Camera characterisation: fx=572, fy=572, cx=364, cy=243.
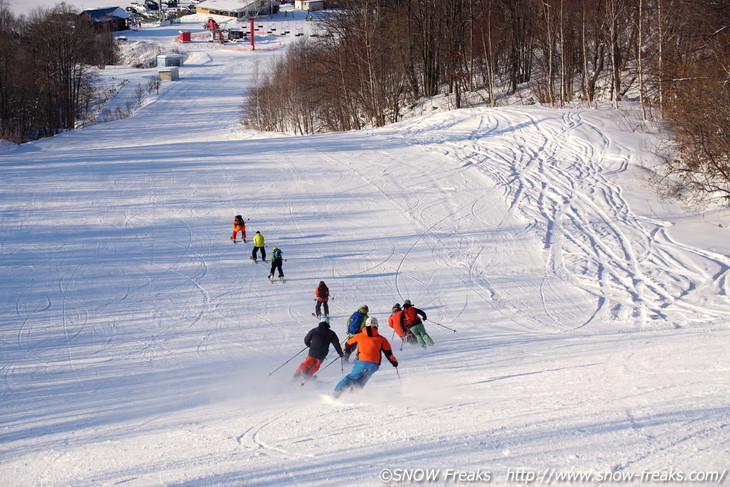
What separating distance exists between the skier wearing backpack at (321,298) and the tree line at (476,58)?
14.5 m

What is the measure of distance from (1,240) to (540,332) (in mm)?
15538

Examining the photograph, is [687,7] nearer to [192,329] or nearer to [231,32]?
[192,329]

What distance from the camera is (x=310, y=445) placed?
674 centimetres

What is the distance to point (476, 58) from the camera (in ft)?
132

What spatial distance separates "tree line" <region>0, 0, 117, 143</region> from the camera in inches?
1581

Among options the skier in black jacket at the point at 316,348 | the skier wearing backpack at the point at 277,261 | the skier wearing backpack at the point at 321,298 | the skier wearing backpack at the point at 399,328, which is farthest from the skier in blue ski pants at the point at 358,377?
the skier wearing backpack at the point at 277,261

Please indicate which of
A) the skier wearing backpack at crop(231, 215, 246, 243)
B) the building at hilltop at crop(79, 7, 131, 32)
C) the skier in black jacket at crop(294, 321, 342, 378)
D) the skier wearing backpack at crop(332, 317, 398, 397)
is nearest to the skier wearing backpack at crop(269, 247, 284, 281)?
the skier wearing backpack at crop(231, 215, 246, 243)

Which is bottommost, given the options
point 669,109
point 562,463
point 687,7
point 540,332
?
point 540,332

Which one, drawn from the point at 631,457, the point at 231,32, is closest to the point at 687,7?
the point at 631,457

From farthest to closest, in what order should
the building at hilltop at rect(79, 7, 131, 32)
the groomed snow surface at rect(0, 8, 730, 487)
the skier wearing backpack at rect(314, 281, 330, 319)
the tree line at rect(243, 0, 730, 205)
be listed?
the building at hilltop at rect(79, 7, 131, 32) → the tree line at rect(243, 0, 730, 205) → the skier wearing backpack at rect(314, 281, 330, 319) → the groomed snow surface at rect(0, 8, 730, 487)

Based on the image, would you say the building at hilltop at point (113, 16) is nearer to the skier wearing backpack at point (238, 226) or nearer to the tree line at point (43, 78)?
the tree line at point (43, 78)

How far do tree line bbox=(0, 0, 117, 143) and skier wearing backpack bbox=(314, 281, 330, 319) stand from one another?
3224 cm

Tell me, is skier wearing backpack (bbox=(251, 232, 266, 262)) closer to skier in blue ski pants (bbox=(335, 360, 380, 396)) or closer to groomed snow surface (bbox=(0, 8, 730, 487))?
groomed snow surface (bbox=(0, 8, 730, 487))

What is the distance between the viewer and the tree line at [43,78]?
40156 millimetres
